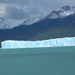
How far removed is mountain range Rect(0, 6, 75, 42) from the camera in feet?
492

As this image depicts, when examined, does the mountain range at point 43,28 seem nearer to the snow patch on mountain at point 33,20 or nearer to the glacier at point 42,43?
the snow patch on mountain at point 33,20

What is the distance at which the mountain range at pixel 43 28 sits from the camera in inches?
5906

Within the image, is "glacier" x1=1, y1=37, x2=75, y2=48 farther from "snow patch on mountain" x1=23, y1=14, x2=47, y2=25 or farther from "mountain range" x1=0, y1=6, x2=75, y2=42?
"snow patch on mountain" x1=23, y1=14, x2=47, y2=25

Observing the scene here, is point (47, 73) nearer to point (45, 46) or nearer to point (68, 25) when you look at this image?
point (45, 46)

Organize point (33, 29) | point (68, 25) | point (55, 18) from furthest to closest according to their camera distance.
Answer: point (55, 18) < point (33, 29) < point (68, 25)

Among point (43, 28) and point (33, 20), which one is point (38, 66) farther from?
point (33, 20)

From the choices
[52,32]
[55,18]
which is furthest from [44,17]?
[52,32]

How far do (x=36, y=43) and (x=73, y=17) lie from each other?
9203 centimetres

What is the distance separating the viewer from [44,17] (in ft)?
624

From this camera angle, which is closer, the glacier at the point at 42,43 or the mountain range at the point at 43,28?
the glacier at the point at 42,43

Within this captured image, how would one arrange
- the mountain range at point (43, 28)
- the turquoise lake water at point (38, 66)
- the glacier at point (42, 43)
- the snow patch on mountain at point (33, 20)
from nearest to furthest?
the turquoise lake water at point (38, 66)
the glacier at point (42, 43)
the mountain range at point (43, 28)
the snow patch on mountain at point (33, 20)

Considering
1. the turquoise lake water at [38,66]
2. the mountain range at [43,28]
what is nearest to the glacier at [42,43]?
the turquoise lake water at [38,66]

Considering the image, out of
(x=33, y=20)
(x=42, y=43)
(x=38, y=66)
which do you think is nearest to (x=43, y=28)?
(x=33, y=20)

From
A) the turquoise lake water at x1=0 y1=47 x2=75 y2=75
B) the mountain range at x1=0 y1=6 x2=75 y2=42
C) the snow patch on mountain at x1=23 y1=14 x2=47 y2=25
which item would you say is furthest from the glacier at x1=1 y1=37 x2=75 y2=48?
the snow patch on mountain at x1=23 y1=14 x2=47 y2=25
